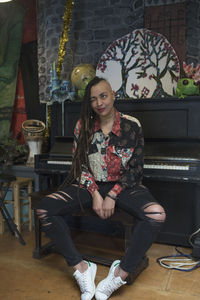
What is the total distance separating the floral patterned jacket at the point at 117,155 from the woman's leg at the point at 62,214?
0.10 m

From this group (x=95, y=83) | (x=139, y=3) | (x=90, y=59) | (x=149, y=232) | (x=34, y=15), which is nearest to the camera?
(x=149, y=232)

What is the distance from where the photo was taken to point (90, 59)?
12.4 ft

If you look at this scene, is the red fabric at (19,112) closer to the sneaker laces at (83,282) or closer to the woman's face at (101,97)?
the woman's face at (101,97)

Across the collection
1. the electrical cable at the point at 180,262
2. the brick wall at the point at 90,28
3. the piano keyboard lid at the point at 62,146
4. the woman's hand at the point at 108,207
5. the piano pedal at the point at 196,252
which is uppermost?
the brick wall at the point at 90,28

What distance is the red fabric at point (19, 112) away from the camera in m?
4.21

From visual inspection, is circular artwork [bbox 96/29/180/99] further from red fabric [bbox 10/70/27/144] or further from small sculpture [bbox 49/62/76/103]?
red fabric [bbox 10/70/27/144]

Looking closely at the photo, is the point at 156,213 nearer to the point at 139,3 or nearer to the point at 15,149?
the point at 15,149

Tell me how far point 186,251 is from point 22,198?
1.64 metres

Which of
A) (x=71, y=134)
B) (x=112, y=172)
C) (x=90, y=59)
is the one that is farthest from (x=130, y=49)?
(x=112, y=172)

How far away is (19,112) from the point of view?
166 inches

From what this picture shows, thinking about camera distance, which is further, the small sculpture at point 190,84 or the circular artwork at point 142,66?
the circular artwork at point 142,66

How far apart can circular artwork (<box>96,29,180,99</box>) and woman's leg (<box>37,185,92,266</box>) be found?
1.64 metres

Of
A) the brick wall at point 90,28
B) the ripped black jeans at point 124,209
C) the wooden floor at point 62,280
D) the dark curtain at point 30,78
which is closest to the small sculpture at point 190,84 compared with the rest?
the brick wall at point 90,28

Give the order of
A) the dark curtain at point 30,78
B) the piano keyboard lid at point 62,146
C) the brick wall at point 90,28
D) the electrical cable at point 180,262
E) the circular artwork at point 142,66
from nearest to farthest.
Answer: the electrical cable at point 180,262, the piano keyboard lid at point 62,146, the circular artwork at point 142,66, the brick wall at point 90,28, the dark curtain at point 30,78
